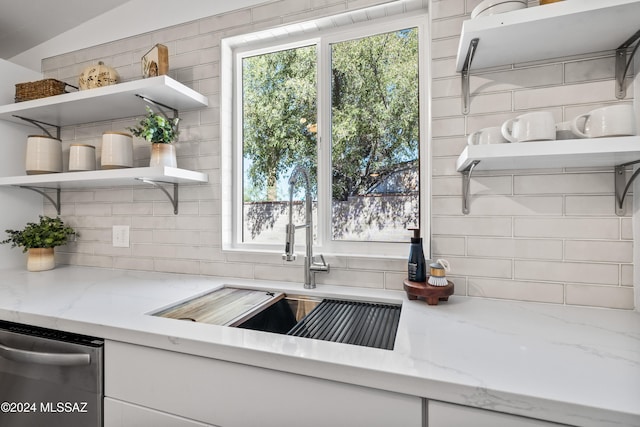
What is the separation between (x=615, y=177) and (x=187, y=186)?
73.0 inches

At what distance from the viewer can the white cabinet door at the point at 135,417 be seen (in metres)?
0.87

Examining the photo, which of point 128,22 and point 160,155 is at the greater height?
point 128,22

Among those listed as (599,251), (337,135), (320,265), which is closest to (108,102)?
(337,135)

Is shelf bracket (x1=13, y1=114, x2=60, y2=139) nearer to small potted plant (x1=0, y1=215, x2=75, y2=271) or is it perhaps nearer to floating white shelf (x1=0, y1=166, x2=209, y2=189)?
floating white shelf (x1=0, y1=166, x2=209, y2=189)

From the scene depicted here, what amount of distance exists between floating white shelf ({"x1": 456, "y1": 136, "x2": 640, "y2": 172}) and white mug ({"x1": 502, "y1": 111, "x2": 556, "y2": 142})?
19 mm

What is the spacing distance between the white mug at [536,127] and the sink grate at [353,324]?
702 millimetres

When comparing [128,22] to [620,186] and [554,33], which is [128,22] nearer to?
[554,33]

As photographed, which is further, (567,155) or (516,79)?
(516,79)

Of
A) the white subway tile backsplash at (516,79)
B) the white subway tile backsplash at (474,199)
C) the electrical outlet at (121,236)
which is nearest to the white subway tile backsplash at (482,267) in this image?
the white subway tile backsplash at (474,199)

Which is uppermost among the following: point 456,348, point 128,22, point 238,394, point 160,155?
point 128,22

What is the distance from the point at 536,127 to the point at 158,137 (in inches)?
59.8

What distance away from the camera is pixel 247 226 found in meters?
1.73

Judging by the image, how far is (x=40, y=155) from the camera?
178 cm

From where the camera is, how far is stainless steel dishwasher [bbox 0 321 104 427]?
975mm
